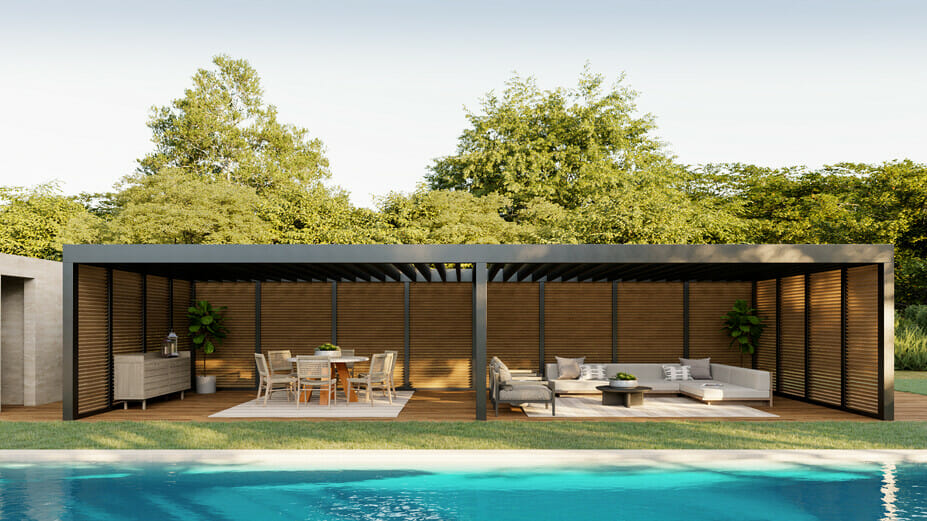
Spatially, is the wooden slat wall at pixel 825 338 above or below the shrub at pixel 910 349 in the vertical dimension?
above

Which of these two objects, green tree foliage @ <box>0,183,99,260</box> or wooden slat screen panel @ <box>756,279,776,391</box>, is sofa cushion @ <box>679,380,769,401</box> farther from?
green tree foliage @ <box>0,183,99,260</box>

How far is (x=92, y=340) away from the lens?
11.1 metres

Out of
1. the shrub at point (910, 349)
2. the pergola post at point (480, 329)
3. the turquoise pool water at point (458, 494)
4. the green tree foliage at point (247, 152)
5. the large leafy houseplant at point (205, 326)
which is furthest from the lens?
the green tree foliage at point (247, 152)

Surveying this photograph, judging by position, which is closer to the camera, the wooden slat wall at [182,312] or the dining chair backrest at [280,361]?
the dining chair backrest at [280,361]

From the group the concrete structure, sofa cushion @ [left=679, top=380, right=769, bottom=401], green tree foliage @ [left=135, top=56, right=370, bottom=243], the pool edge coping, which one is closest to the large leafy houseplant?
the concrete structure

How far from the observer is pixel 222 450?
8086 millimetres

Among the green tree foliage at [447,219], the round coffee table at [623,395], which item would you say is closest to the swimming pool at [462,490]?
the round coffee table at [623,395]

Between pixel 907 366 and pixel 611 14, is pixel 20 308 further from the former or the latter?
pixel 907 366

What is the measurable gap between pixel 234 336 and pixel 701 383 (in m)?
9.85

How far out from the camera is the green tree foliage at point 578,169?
1021 inches

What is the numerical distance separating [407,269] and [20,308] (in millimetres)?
6775

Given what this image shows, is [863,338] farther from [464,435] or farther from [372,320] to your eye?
[372,320]

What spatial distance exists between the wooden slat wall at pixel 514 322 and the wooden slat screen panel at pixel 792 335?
4.99 m

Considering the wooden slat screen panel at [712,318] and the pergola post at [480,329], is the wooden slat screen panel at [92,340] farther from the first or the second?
the wooden slat screen panel at [712,318]
